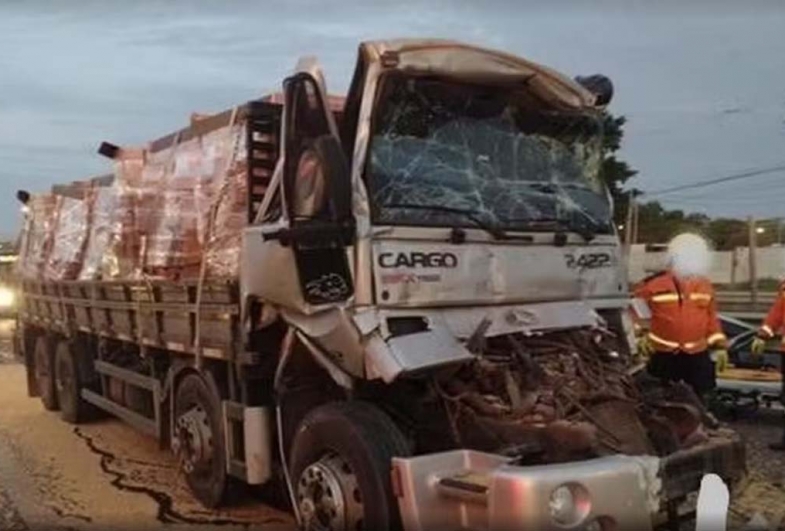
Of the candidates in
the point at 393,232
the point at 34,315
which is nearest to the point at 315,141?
the point at 393,232

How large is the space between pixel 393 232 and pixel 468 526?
1524mm

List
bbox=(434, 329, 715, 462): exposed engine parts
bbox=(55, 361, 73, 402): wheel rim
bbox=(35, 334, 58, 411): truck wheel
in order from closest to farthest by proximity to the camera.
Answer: bbox=(434, 329, 715, 462): exposed engine parts → bbox=(55, 361, 73, 402): wheel rim → bbox=(35, 334, 58, 411): truck wheel

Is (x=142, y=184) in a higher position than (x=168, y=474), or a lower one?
higher

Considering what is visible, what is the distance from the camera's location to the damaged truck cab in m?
4.72

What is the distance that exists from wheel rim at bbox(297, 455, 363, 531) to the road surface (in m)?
1.35

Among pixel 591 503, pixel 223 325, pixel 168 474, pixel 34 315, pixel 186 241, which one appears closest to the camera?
pixel 591 503

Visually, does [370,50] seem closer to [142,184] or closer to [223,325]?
[223,325]

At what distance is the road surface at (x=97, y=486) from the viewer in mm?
6785

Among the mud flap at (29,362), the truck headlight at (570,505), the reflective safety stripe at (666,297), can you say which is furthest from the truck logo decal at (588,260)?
the mud flap at (29,362)

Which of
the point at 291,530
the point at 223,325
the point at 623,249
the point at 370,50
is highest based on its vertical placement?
the point at 370,50

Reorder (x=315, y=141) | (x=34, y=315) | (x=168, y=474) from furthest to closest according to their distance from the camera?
(x=34, y=315)
(x=168, y=474)
(x=315, y=141)

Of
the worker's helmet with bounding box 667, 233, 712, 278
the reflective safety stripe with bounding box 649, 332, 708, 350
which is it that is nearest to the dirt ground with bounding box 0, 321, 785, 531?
the reflective safety stripe with bounding box 649, 332, 708, 350

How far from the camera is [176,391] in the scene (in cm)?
744

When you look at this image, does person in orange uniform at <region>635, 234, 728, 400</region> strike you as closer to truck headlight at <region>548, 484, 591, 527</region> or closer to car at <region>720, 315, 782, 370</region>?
car at <region>720, 315, 782, 370</region>
